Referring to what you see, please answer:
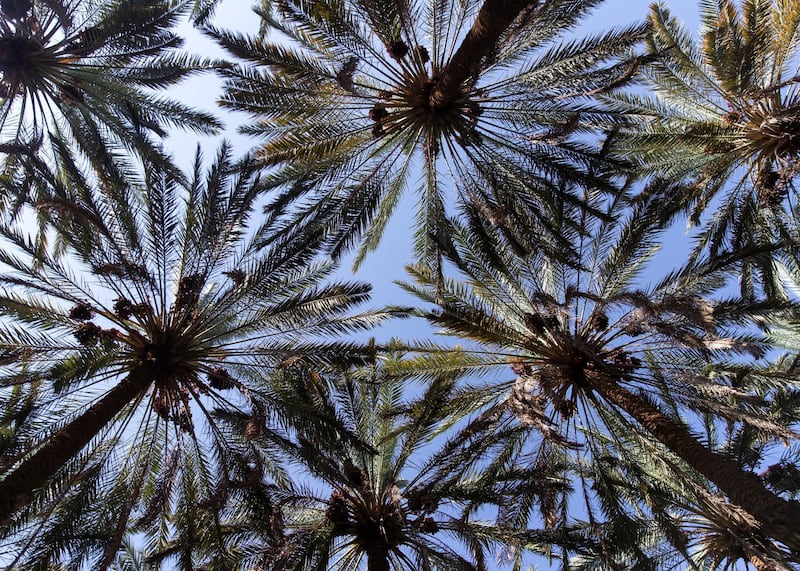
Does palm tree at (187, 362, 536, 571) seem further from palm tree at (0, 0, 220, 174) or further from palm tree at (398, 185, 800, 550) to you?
palm tree at (0, 0, 220, 174)

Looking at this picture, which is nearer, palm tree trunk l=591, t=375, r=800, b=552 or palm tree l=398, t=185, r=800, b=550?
palm tree trunk l=591, t=375, r=800, b=552

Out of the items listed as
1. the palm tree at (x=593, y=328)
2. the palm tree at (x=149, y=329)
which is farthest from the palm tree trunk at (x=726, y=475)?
the palm tree at (x=149, y=329)

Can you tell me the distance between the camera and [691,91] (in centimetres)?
1116

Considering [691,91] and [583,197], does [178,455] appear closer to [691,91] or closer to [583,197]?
[583,197]

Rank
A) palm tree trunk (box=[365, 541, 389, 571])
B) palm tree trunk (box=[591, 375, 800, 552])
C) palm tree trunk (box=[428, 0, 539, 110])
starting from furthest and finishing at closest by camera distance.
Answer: palm tree trunk (box=[365, 541, 389, 571]) < palm tree trunk (box=[428, 0, 539, 110]) < palm tree trunk (box=[591, 375, 800, 552])

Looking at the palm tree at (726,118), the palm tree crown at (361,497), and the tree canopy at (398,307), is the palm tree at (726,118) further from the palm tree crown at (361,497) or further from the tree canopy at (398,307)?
the palm tree crown at (361,497)

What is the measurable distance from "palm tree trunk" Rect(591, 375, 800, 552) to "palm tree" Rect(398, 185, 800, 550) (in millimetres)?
33

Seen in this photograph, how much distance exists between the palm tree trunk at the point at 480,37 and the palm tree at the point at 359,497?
3.95m

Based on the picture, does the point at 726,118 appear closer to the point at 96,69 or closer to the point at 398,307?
the point at 398,307

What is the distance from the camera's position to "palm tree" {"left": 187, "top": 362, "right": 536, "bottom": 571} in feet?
25.6

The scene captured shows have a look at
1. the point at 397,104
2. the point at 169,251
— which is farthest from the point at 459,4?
the point at 169,251

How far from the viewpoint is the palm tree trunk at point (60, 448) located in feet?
18.5

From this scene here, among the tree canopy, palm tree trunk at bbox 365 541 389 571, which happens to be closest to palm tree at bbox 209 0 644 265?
the tree canopy

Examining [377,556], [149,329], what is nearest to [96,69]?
[149,329]
